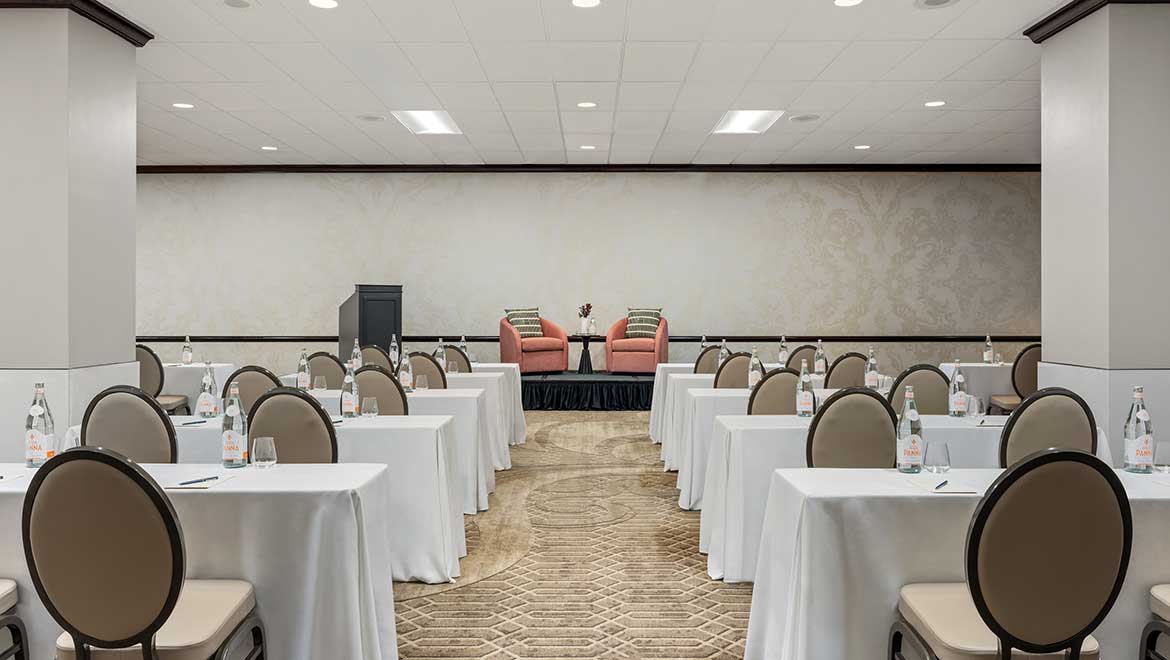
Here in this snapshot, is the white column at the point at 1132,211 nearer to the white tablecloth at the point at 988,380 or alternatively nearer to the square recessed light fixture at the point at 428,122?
the white tablecloth at the point at 988,380

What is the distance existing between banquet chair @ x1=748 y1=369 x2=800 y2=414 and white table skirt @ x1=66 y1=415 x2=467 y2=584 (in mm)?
1884

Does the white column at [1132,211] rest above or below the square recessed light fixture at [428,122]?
below

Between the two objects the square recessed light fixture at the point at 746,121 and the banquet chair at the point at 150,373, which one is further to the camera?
the square recessed light fixture at the point at 746,121

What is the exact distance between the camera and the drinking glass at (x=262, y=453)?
3.08 metres

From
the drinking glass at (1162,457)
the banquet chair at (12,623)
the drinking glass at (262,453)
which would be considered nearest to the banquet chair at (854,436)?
the drinking glass at (1162,457)

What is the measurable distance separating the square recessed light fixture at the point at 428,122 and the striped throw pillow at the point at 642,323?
12.1 feet

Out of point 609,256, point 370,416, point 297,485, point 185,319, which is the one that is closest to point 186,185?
point 185,319

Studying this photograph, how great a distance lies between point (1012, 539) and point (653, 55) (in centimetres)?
514

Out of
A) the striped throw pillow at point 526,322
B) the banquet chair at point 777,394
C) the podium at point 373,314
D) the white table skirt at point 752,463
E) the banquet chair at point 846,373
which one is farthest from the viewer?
the striped throw pillow at point 526,322

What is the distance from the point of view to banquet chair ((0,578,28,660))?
2.65 meters

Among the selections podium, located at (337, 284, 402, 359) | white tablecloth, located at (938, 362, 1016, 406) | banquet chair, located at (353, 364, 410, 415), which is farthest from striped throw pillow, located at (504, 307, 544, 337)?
banquet chair, located at (353, 364, 410, 415)

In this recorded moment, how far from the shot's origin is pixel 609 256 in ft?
41.3

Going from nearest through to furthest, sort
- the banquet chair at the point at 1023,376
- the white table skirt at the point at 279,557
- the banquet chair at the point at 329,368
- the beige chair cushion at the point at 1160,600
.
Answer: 1. the beige chair cushion at the point at 1160,600
2. the white table skirt at the point at 279,557
3. the banquet chair at the point at 329,368
4. the banquet chair at the point at 1023,376

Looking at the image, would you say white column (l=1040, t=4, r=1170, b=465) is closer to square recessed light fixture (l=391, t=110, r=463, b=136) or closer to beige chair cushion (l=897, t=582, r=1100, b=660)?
beige chair cushion (l=897, t=582, r=1100, b=660)
